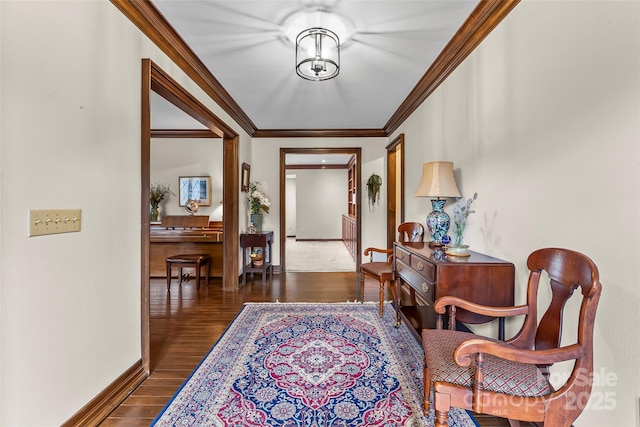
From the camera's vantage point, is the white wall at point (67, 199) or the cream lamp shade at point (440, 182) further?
the cream lamp shade at point (440, 182)

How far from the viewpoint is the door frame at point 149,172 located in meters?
1.96

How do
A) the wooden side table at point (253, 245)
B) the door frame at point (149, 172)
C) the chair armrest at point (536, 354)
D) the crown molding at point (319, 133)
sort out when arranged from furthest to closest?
the crown molding at point (319, 133), the wooden side table at point (253, 245), the door frame at point (149, 172), the chair armrest at point (536, 354)

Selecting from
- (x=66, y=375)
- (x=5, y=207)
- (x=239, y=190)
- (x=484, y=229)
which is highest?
(x=239, y=190)

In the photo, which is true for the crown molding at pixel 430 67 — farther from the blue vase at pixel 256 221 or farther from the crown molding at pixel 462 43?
the blue vase at pixel 256 221

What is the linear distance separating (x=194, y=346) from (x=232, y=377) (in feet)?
2.16

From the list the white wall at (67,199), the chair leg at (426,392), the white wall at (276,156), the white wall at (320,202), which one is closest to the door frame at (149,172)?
the white wall at (67,199)

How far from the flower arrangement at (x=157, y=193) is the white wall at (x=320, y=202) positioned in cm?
467

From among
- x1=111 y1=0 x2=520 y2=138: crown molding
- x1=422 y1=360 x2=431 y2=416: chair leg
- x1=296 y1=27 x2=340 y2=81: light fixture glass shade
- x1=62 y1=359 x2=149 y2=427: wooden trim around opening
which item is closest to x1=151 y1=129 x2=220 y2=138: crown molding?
x1=111 y1=0 x2=520 y2=138: crown molding

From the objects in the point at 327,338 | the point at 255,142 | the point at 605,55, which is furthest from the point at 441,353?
the point at 255,142

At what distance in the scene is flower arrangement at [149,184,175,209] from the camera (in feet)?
16.7

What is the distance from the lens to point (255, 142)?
496 centimetres

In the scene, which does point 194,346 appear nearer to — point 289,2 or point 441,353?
point 441,353

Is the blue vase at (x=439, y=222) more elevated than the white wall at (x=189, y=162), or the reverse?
the white wall at (x=189, y=162)

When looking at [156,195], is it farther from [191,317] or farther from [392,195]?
[392,195]
